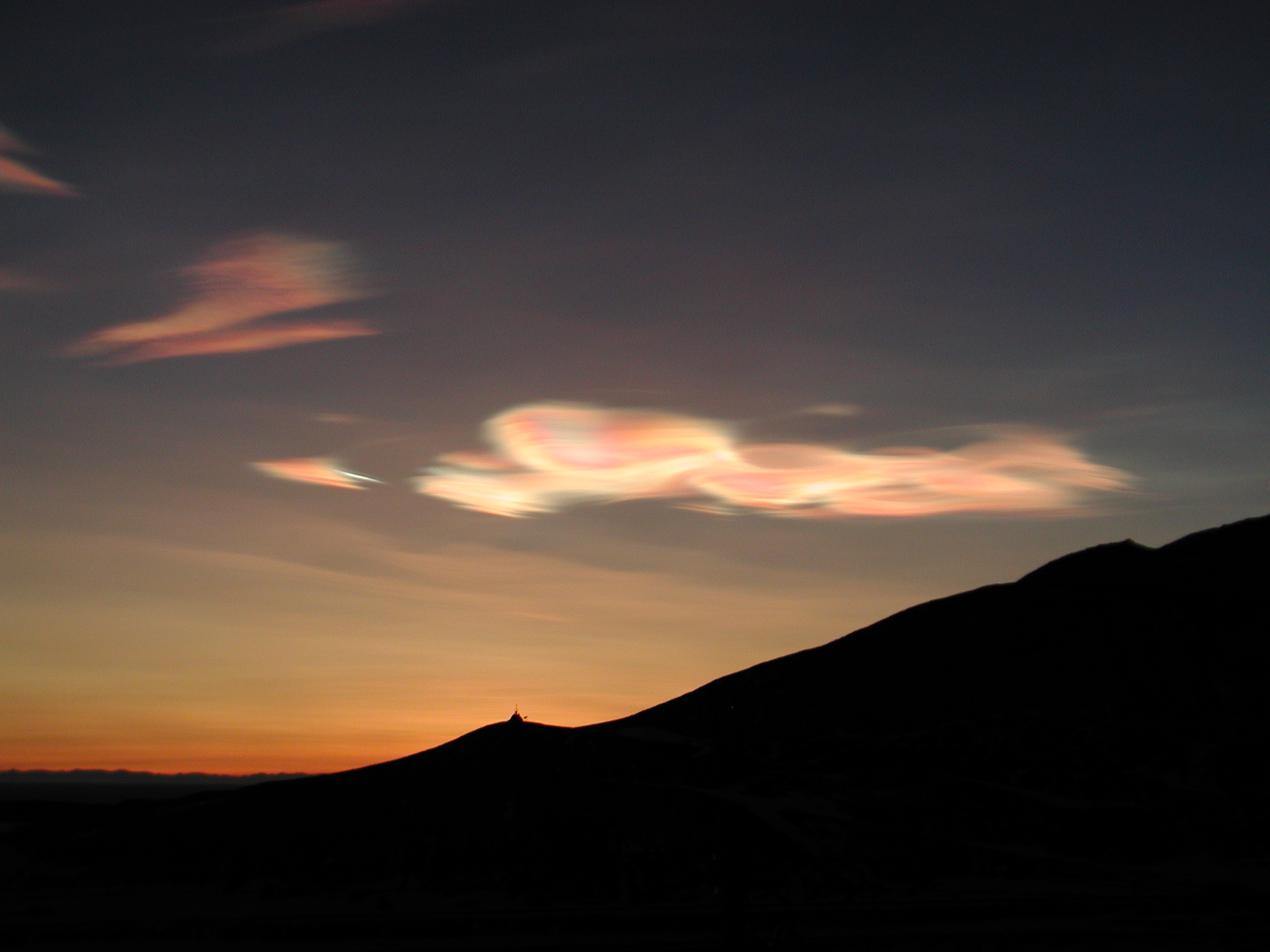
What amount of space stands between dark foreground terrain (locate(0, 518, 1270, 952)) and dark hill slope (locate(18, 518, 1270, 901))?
15.0 inches

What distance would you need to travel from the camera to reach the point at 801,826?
116 metres

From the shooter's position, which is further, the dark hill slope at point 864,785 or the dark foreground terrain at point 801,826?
the dark hill slope at point 864,785

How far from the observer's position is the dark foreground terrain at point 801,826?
94.2 m

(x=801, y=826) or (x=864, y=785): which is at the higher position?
(x=864, y=785)

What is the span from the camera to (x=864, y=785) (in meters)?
132

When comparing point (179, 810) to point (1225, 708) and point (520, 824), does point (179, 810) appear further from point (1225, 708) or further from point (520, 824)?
point (1225, 708)

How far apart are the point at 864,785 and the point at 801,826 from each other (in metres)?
18.4

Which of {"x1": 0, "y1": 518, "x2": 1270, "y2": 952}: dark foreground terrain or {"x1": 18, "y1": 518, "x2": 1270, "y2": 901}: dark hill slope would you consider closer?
{"x1": 0, "y1": 518, "x2": 1270, "y2": 952}: dark foreground terrain

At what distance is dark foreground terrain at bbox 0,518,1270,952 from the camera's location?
94.2 meters

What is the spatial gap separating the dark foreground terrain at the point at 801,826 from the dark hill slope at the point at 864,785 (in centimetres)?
38

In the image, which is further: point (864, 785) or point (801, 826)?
point (864, 785)

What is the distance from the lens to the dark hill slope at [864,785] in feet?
363

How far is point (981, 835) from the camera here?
394 feet

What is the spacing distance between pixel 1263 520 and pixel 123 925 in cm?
18049
